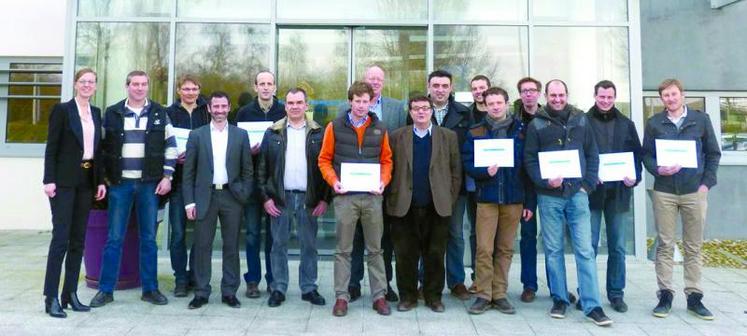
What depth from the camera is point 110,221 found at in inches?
193

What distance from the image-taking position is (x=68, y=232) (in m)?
4.55

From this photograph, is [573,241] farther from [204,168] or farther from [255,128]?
[204,168]

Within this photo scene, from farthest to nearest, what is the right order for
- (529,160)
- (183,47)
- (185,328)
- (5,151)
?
(5,151)
(183,47)
(529,160)
(185,328)

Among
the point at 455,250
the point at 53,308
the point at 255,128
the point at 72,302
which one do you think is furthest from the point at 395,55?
the point at 53,308

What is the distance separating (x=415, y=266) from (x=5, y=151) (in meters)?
8.40

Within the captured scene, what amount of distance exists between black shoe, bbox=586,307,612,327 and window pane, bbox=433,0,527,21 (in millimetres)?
4278

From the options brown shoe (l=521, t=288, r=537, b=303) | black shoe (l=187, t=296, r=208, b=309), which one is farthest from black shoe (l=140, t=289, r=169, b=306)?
brown shoe (l=521, t=288, r=537, b=303)

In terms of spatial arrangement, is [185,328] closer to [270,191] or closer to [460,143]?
[270,191]

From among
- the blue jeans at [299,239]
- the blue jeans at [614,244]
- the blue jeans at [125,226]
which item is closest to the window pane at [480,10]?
the blue jeans at [614,244]

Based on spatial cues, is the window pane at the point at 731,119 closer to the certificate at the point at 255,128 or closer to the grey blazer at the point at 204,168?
the certificate at the point at 255,128

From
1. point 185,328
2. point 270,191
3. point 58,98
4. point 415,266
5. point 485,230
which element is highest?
point 58,98

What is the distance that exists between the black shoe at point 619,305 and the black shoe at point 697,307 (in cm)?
53

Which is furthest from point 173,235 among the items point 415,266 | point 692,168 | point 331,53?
point 692,168

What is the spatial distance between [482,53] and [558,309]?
381cm
